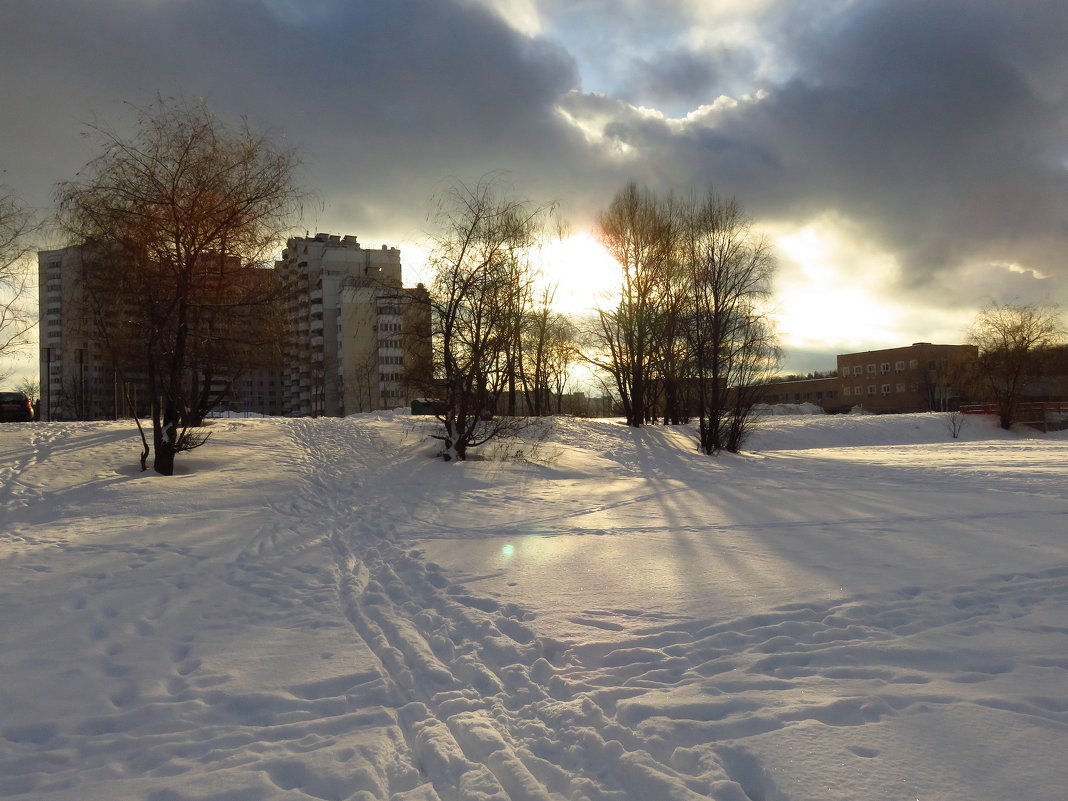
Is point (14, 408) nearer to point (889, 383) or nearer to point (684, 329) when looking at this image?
point (684, 329)

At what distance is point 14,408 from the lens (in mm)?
31094

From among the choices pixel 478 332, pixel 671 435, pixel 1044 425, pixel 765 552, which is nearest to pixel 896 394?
pixel 1044 425

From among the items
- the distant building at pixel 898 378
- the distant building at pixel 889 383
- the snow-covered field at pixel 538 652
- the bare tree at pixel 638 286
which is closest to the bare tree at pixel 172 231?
the snow-covered field at pixel 538 652

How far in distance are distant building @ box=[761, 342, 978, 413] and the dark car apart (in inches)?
2812

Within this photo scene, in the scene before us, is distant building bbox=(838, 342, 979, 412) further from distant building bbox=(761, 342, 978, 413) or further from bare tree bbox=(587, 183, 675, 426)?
bare tree bbox=(587, 183, 675, 426)

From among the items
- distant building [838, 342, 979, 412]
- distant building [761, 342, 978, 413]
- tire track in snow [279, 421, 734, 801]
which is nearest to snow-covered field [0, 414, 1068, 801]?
tire track in snow [279, 421, 734, 801]

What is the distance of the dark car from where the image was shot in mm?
30844

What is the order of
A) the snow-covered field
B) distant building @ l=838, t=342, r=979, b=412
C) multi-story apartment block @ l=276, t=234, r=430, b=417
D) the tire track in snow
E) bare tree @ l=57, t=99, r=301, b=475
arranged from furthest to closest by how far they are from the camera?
distant building @ l=838, t=342, r=979, b=412 → multi-story apartment block @ l=276, t=234, r=430, b=417 → bare tree @ l=57, t=99, r=301, b=475 → the snow-covered field → the tire track in snow

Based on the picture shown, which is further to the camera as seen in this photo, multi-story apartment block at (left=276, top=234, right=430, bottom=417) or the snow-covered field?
multi-story apartment block at (left=276, top=234, right=430, bottom=417)

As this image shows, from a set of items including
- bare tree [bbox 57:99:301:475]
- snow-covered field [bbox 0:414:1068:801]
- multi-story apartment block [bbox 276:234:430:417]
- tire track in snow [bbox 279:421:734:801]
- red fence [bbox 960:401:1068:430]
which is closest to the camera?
tire track in snow [bbox 279:421:734:801]

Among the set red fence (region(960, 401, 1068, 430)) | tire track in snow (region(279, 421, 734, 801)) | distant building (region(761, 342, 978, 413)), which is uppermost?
distant building (region(761, 342, 978, 413))

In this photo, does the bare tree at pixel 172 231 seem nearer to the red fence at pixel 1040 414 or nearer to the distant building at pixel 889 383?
the red fence at pixel 1040 414

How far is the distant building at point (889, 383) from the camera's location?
289 ft

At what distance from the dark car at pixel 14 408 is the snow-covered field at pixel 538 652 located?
2321 centimetres
